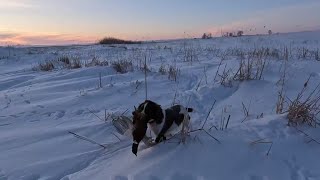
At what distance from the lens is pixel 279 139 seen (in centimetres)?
267

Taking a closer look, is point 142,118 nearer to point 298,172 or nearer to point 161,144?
point 161,144

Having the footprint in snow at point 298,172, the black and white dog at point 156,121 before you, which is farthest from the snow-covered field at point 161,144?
the black and white dog at point 156,121

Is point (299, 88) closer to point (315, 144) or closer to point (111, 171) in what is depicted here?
point (315, 144)

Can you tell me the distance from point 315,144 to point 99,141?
57.9 inches

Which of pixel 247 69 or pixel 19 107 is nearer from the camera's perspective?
pixel 19 107

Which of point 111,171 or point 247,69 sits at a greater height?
point 247,69

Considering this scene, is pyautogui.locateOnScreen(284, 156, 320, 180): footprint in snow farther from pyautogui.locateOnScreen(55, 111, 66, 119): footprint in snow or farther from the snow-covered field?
pyautogui.locateOnScreen(55, 111, 66, 119): footprint in snow

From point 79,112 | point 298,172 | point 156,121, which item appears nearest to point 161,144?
point 156,121

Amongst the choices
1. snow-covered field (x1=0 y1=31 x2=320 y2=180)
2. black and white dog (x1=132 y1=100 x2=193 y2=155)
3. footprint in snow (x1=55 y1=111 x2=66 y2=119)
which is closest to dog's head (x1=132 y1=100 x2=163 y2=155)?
black and white dog (x1=132 y1=100 x2=193 y2=155)

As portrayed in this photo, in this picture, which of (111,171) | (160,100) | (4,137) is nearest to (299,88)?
(160,100)

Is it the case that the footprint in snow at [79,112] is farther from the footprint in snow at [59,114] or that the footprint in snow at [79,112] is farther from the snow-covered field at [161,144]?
the footprint in snow at [59,114]

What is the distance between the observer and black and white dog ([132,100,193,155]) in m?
2.25

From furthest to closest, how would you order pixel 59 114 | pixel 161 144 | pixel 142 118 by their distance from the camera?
1. pixel 59 114
2. pixel 161 144
3. pixel 142 118

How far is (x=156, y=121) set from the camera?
233cm
